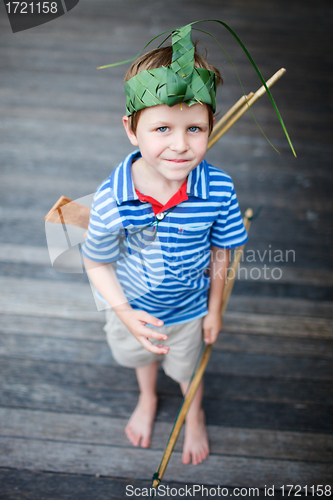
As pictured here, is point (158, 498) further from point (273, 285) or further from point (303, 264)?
point (303, 264)

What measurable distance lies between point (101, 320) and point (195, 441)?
19.0 inches

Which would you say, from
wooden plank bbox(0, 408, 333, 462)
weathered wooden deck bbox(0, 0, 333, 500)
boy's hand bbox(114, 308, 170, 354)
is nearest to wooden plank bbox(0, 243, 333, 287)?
weathered wooden deck bbox(0, 0, 333, 500)

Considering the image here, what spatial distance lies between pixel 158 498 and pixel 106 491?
131 mm

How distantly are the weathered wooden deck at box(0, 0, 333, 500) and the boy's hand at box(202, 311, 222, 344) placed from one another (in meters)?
0.32

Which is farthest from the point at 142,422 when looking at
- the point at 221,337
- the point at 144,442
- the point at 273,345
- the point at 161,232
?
the point at 161,232

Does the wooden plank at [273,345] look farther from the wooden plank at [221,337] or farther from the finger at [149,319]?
the finger at [149,319]

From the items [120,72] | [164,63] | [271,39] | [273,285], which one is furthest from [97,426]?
[271,39]

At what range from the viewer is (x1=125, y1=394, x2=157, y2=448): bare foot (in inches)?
40.5

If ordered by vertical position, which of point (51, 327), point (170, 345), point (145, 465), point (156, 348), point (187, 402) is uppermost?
point (156, 348)

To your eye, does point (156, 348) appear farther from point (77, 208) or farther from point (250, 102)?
point (250, 102)

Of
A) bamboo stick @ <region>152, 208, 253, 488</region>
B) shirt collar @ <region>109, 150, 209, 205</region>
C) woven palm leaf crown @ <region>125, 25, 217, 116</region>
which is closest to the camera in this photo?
woven palm leaf crown @ <region>125, 25, 217, 116</region>

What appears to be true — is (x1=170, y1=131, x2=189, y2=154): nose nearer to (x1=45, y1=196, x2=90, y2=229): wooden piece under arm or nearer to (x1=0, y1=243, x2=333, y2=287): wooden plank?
(x1=45, y1=196, x2=90, y2=229): wooden piece under arm

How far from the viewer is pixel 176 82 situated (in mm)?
553

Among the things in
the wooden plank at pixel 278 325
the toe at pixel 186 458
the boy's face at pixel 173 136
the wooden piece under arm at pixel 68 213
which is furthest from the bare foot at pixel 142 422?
the boy's face at pixel 173 136
